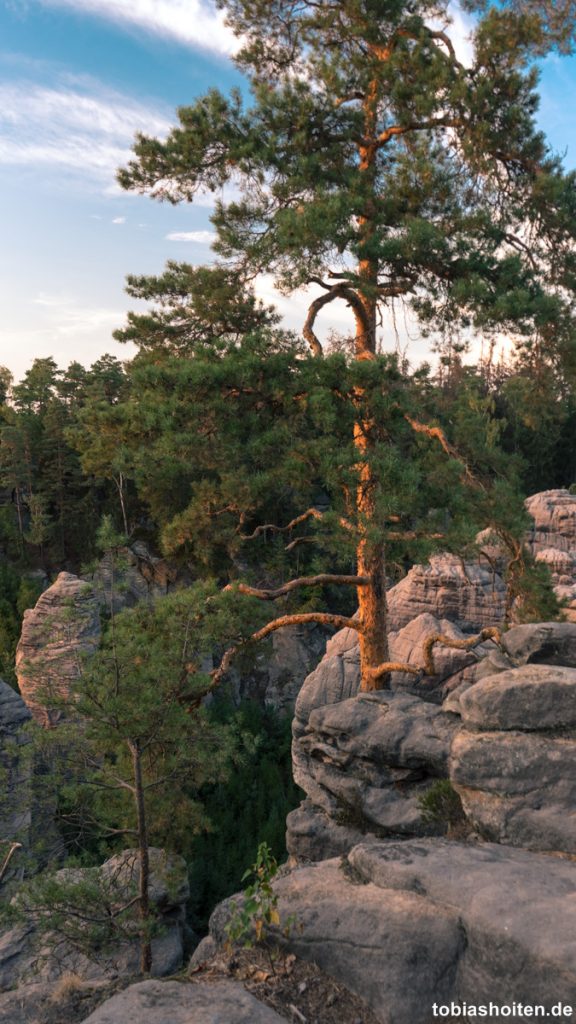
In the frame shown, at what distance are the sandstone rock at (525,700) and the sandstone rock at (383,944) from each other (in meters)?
2.11

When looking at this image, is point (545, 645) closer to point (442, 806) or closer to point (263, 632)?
point (442, 806)

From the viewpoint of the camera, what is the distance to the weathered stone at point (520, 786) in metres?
5.76

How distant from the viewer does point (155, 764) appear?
980 cm

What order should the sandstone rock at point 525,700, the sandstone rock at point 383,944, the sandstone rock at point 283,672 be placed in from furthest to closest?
the sandstone rock at point 283,672 → the sandstone rock at point 525,700 → the sandstone rock at point 383,944


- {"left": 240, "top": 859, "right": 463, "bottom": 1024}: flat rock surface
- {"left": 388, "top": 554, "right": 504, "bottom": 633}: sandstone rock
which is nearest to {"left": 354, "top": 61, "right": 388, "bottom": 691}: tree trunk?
{"left": 240, "top": 859, "right": 463, "bottom": 1024}: flat rock surface

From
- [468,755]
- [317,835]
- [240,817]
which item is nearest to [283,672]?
[240,817]

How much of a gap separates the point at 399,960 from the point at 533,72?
10.5 metres

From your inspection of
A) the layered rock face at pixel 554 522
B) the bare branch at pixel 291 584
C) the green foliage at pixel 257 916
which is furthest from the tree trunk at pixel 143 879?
the layered rock face at pixel 554 522

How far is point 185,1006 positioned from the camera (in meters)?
4.20

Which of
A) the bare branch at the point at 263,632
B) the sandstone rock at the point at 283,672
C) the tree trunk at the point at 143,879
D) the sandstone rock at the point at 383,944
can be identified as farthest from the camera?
the sandstone rock at the point at 283,672

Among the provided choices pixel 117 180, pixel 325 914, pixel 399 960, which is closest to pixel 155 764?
pixel 325 914

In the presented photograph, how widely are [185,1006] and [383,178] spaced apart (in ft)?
33.6

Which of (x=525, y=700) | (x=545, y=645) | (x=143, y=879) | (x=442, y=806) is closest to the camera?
(x=525, y=700)

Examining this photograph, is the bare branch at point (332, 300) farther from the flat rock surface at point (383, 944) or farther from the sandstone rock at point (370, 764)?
the flat rock surface at point (383, 944)
